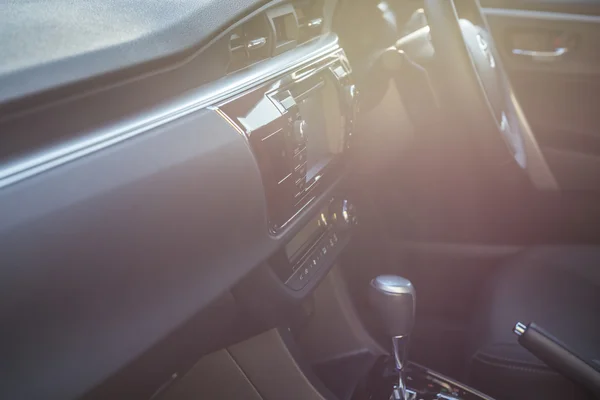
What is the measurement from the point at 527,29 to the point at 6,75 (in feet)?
6.58

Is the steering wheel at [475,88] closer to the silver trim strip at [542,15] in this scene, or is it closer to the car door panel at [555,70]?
the car door panel at [555,70]

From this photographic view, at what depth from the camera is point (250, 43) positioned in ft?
3.39

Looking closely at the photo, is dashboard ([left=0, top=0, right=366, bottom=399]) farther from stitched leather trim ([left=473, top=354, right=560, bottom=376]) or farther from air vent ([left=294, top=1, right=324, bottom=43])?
stitched leather trim ([left=473, top=354, right=560, bottom=376])

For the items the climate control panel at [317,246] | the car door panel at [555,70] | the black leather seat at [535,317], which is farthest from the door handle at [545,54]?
the climate control panel at [317,246]

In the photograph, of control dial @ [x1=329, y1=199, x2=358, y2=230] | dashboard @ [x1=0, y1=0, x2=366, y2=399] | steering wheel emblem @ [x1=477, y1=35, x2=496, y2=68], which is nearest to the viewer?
dashboard @ [x1=0, y1=0, x2=366, y2=399]

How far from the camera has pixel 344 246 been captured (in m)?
1.44

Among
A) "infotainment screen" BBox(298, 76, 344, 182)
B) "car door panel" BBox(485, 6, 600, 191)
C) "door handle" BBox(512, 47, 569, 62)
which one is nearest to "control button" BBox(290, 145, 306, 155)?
"infotainment screen" BBox(298, 76, 344, 182)

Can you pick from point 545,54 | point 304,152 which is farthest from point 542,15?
point 304,152

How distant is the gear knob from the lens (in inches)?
46.9

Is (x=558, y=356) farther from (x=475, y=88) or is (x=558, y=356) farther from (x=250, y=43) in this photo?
(x=250, y=43)

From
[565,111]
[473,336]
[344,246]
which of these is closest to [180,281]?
[344,246]

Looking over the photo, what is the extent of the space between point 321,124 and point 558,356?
2.04 feet

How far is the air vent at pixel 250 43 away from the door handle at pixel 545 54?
4.78 feet

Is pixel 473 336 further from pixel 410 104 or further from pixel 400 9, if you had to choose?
pixel 400 9
